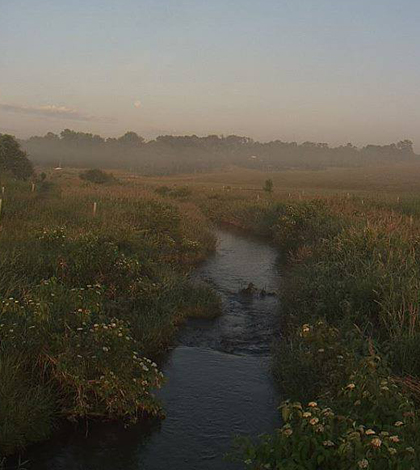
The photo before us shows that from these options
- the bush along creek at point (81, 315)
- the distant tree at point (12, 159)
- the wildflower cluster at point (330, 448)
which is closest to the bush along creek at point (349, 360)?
the wildflower cluster at point (330, 448)

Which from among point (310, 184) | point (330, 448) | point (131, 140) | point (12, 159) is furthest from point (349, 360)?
point (131, 140)

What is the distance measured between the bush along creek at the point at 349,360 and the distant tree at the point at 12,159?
88.5ft

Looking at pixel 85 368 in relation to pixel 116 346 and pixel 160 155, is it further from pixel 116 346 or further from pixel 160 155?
pixel 160 155

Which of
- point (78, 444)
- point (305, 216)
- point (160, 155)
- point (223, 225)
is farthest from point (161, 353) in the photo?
point (160, 155)

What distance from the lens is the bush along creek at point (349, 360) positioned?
479 cm

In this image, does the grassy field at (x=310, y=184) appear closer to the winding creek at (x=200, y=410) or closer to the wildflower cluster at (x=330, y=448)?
the winding creek at (x=200, y=410)

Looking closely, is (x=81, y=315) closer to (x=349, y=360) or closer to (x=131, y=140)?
(x=349, y=360)

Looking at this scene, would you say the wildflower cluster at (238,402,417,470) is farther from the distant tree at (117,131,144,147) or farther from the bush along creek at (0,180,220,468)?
the distant tree at (117,131,144,147)

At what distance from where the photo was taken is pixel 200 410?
26.3ft

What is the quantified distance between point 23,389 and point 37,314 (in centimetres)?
126

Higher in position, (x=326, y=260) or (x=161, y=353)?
(x=326, y=260)

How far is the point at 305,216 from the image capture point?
22859 millimetres

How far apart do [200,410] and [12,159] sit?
34026mm

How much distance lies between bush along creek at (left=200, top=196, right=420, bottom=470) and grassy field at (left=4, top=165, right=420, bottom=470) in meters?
0.03
